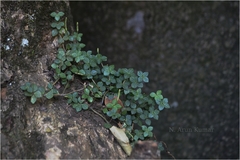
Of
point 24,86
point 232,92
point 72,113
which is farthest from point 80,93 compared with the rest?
point 232,92

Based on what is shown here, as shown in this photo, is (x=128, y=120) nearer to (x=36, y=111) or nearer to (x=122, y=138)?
(x=122, y=138)

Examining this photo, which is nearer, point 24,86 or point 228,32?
point 24,86

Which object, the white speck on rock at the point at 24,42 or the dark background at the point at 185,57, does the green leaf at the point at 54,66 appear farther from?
the dark background at the point at 185,57

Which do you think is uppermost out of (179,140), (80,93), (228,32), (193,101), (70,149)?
(228,32)

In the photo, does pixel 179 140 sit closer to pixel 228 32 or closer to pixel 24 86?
pixel 228 32

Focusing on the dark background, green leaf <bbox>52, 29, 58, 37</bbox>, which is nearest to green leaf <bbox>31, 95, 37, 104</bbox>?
green leaf <bbox>52, 29, 58, 37</bbox>

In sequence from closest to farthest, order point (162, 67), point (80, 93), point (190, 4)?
1. point (80, 93)
2. point (190, 4)
3. point (162, 67)
